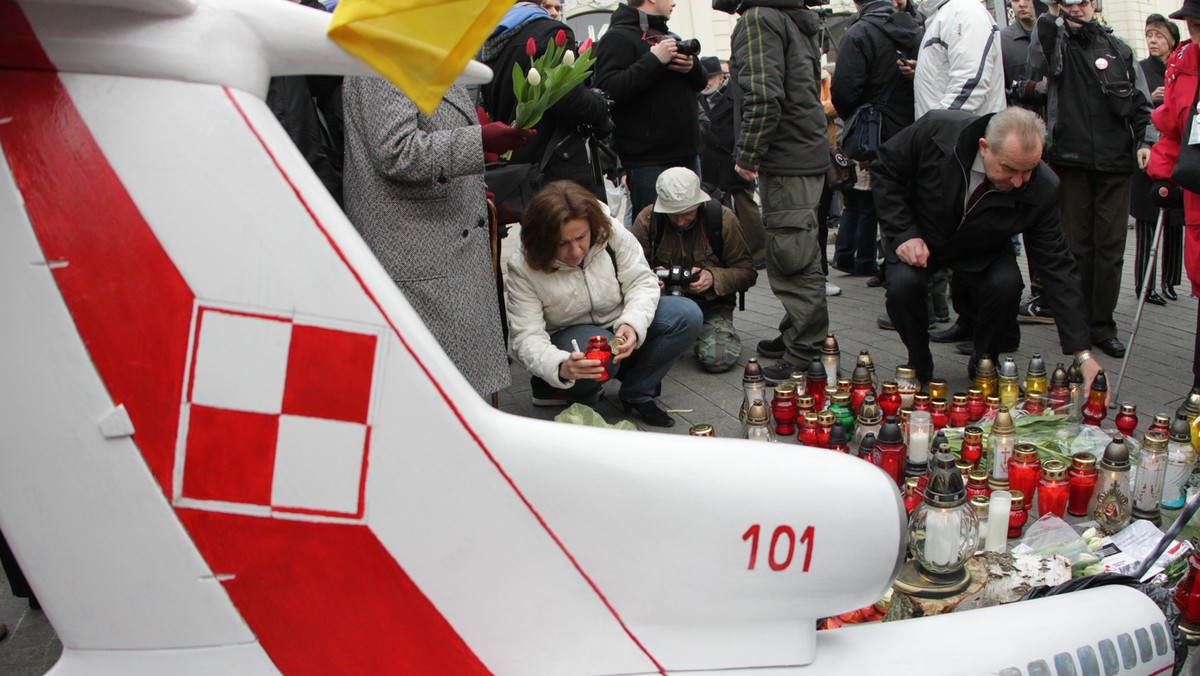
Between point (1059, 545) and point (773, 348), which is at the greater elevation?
point (1059, 545)

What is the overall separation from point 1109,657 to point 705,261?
336 centimetres

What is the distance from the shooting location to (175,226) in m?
1.19

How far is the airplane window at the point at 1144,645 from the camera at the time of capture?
1803mm

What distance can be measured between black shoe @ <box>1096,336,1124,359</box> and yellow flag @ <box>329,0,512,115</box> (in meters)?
4.76

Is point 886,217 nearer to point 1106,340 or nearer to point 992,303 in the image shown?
point 992,303

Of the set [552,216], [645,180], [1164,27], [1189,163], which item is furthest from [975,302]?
[1164,27]

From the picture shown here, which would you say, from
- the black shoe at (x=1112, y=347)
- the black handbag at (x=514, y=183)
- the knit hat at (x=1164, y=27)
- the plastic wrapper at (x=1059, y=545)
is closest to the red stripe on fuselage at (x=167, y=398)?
the plastic wrapper at (x=1059, y=545)

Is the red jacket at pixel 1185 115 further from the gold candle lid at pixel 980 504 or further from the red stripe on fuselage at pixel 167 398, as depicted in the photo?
the red stripe on fuselage at pixel 167 398

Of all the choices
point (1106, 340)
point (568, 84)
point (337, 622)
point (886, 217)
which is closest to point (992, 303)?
point (886, 217)

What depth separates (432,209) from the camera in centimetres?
297

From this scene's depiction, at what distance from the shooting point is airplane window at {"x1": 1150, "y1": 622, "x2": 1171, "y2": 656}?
1.84 meters

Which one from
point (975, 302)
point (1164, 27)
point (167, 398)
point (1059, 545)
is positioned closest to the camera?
point (167, 398)

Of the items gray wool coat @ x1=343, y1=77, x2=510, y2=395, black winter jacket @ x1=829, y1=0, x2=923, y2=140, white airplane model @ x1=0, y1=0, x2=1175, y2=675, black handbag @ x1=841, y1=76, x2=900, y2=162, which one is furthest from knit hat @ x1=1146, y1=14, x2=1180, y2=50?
white airplane model @ x1=0, y1=0, x2=1175, y2=675

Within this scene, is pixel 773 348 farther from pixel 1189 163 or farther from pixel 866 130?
pixel 1189 163
